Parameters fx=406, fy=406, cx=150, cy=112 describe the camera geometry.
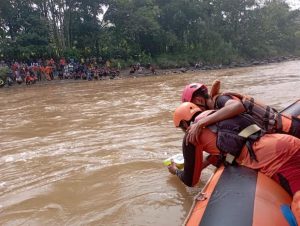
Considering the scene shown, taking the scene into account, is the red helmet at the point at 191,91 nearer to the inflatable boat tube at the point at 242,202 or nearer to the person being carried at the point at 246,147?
the person being carried at the point at 246,147

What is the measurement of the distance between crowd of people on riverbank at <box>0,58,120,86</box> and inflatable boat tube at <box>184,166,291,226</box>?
64.5 ft

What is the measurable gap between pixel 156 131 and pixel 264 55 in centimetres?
3632

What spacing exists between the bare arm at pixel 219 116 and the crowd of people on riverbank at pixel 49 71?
A: 1937 centimetres

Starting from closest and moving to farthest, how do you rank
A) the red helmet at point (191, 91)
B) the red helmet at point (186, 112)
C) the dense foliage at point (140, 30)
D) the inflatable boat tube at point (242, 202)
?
the inflatable boat tube at point (242, 202)
the red helmet at point (186, 112)
the red helmet at point (191, 91)
the dense foliage at point (140, 30)

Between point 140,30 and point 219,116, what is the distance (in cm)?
2720

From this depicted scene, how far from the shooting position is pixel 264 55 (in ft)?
134

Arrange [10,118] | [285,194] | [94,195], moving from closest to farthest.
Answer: [285,194] < [94,195] < [10,118]

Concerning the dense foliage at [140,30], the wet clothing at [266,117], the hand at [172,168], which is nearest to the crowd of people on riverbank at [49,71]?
the dense foliage at [140,30]

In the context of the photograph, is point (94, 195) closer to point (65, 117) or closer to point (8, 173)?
point (8, 173)

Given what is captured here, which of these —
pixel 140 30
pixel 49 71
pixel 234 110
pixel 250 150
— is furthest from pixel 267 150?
pixel 140 30

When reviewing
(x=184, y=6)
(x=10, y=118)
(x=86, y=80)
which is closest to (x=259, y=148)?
(x=10, y=118)

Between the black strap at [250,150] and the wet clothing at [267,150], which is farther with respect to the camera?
the black strap at [250,150]

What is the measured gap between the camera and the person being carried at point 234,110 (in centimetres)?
280

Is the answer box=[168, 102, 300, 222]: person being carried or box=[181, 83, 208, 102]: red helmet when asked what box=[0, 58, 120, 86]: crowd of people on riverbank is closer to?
box=[181, 83, 208, 102]: red helmet
